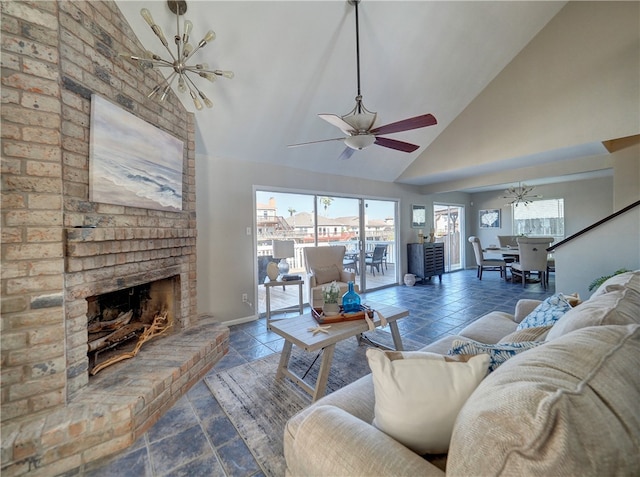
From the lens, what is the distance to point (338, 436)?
851 millimetres

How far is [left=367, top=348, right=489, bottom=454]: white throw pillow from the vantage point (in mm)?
814

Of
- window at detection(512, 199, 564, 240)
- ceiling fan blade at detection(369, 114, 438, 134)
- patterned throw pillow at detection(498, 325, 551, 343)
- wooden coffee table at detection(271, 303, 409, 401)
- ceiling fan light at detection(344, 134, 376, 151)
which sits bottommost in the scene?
wooden coffee table at detection(271, 303, 409, 401)

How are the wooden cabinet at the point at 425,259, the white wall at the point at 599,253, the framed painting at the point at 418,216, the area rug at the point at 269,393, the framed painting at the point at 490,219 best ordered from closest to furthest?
the area rug at the point at 269,393, the white wall at the point at 599,253, the wooden cabinet at the point at 425,259, the framed painting at the point at 418,216, the framed painting at the point at 490,219

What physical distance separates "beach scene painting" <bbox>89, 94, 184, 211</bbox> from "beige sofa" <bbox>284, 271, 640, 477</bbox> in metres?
2.13

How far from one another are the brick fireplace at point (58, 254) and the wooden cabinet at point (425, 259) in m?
5.23

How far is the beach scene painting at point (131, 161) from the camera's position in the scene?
1923mm

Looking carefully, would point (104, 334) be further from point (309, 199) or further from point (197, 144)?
point (309, 199)

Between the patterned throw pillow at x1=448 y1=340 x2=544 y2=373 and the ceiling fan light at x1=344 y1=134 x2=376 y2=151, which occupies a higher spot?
the ceiling fan light at x1=344 y1=134 x2=376 y2=151

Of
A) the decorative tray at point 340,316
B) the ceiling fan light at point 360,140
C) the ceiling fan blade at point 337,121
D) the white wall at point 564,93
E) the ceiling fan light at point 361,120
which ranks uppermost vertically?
the white wall at point 564,93

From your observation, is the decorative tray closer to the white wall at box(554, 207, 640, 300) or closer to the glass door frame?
the glass door frame

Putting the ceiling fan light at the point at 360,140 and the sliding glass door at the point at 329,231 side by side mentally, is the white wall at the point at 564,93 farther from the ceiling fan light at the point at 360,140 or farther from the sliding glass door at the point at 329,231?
the ceiling fan light at the point at 360,140

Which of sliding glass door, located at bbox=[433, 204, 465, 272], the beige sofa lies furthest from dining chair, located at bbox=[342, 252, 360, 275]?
the beige sofa

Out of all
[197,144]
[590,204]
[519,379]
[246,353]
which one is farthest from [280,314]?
[590,204]

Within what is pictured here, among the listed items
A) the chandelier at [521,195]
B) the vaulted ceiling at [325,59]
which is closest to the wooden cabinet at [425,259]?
the chandelier at [521,195]
